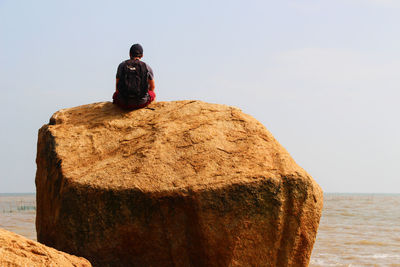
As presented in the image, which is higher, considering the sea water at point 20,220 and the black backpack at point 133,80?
the black backpack at point 133,80

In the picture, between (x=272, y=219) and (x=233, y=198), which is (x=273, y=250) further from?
(x=233, y=198)

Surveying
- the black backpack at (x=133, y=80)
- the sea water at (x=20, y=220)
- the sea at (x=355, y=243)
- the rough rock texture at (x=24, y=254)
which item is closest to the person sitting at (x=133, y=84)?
the black backpack at (x=133, y=80)

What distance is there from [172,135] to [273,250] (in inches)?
67.4

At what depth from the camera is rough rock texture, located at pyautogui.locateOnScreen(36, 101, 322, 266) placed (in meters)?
4.41

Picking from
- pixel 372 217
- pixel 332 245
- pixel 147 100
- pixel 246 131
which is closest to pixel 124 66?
pixel 147 100

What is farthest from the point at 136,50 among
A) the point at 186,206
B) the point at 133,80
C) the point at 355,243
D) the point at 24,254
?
the point at 355,243

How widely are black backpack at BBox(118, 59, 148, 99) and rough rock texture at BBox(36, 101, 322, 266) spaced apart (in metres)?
1.32

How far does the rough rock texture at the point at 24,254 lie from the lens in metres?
2.97

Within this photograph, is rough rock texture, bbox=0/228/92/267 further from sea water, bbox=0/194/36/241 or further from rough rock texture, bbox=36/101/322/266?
sea water, bbox=0/194/36/241

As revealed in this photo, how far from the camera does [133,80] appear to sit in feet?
20.6

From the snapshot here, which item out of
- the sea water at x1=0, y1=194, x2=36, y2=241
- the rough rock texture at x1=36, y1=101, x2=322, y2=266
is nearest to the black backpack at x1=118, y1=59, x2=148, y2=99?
the rough rock texture at x1=36, y1=101, x2=322, y2=266

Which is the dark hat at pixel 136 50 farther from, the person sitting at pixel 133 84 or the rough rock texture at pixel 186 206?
the rough rock texture at pixel 186 206

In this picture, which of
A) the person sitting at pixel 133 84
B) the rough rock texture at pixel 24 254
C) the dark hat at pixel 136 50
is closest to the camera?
the rough rock texture at pixel 24 254

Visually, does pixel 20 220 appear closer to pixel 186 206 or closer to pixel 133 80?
pixel 133 80
